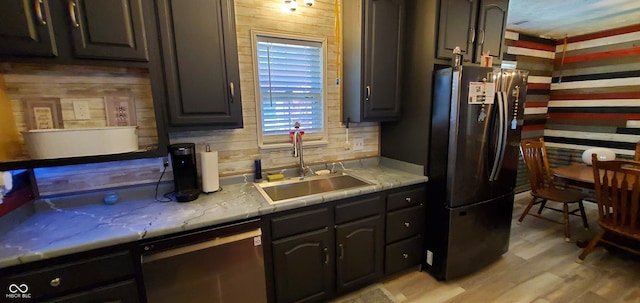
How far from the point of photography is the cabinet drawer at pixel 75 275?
3.68ft

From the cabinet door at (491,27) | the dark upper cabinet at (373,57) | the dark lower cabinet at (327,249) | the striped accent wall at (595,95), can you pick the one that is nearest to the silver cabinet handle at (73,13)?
the dark lower cabinet at (327,249)

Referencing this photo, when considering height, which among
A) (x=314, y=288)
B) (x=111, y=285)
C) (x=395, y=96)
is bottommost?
(x=314, y=288)

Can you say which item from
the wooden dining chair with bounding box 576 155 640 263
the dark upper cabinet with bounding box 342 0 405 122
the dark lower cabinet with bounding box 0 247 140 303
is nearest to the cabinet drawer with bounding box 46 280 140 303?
the dark lower cabinet with bounding box 0 247 140 303

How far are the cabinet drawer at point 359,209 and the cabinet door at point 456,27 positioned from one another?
1243mm

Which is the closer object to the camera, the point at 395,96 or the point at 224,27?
the point at 224,27

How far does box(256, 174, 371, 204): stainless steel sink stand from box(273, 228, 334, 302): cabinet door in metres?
0.33

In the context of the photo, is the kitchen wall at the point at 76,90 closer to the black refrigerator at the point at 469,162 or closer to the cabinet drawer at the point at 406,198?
the cabinet drawer at the point at 406,198

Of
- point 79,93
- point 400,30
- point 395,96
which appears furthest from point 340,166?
point 79,93

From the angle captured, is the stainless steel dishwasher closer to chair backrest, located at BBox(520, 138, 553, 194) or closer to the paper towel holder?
the paper towel holder

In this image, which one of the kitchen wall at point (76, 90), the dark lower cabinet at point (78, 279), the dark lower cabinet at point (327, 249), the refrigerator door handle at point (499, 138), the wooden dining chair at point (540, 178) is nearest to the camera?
the dark lower cabinet at point (78, 279)

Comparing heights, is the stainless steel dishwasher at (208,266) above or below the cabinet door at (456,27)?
below

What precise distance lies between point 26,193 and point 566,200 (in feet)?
14.9

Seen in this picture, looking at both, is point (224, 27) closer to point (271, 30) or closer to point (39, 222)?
point (271, 30)

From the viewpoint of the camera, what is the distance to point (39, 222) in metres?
1.39
